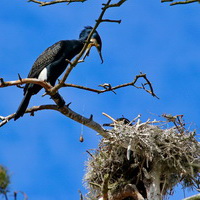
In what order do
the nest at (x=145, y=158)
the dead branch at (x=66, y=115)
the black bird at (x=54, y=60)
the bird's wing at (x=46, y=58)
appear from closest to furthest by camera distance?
1. the dead branch at (x=66, y=115)
2. the nest at (x=145, y=158)
3. the black bird at (x=54, y=60)
4. the bird's wing at (x=46, y=58)

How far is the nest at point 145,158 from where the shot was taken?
700cm

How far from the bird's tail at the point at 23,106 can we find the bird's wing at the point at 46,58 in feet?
2.18

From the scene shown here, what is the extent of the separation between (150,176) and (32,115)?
232cm

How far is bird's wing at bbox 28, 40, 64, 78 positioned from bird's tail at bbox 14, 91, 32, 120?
2.18 feet

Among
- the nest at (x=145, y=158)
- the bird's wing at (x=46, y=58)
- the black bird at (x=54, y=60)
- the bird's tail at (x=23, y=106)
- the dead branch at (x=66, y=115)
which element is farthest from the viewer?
the bird's wing at (x=46, y=58)

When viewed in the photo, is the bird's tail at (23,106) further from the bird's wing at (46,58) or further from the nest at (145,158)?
the nest at (145,158)

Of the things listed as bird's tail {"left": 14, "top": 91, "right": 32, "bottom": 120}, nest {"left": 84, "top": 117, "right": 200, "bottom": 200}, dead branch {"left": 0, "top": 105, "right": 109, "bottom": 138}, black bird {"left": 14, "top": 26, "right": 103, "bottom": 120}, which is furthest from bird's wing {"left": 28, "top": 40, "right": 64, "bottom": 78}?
nest {"left": 84, "top": 117, "right": 200, "bottom": 200}

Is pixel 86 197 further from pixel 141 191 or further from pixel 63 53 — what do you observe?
pixel 63 53

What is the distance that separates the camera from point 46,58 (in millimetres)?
7770

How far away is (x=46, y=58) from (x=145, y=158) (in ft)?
8.68

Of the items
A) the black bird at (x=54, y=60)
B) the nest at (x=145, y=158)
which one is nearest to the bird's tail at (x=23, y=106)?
the black bird at (x=54, y=60)

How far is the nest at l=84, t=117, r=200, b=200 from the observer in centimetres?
700

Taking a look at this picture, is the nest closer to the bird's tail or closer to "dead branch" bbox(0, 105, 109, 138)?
"dead branch" bbox(0, 105, 109, 138)

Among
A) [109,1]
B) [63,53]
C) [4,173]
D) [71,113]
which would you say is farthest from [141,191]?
[4,173]
